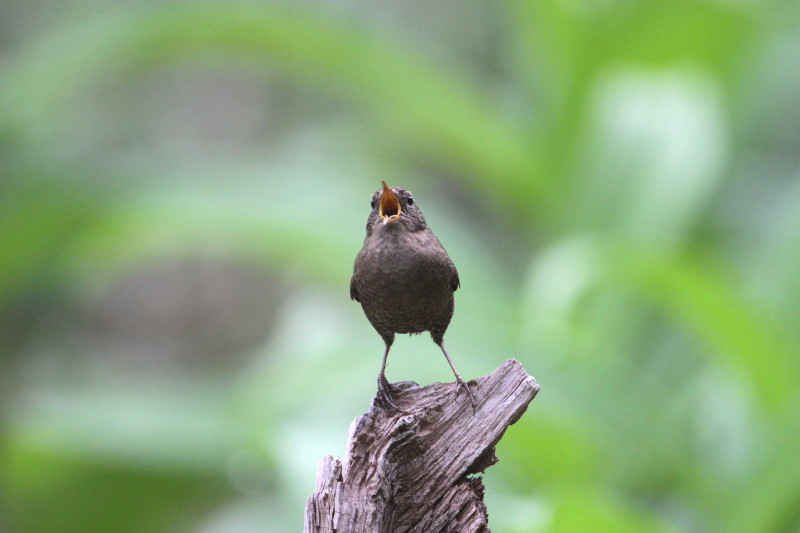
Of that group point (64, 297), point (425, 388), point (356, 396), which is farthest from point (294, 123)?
point (425, 388)

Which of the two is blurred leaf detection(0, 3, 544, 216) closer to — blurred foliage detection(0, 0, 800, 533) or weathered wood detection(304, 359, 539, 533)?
blurred foliage detection(0, 0, 800, 533)

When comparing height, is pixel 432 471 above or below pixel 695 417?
below

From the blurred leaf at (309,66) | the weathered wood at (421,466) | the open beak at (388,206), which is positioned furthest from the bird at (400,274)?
the blurred leaf at (309,66)

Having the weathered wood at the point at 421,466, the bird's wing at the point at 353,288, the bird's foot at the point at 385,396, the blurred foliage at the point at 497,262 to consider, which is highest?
the blurred foliage at the point at 497,262

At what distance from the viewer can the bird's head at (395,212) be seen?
8.67 feet

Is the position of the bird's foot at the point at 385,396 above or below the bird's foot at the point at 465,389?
above

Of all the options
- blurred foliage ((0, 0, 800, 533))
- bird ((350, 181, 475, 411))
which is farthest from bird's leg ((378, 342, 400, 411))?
blurred foliage ((0, 0, 800, 533))

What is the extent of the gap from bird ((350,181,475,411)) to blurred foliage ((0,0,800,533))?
1.32 metres

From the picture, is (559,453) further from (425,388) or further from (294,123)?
(294,123)

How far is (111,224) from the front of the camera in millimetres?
6250

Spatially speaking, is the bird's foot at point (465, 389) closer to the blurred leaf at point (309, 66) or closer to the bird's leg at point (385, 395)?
the bird's leg at point (385, 395)

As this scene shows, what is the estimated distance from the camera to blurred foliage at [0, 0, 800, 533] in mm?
4812

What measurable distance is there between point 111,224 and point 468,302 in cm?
244

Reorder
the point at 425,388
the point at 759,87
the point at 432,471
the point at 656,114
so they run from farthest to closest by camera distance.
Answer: the point at 759,87 < the point at 656,114 < the point at 425,388 < the point at 432,471
